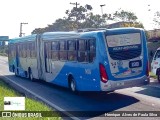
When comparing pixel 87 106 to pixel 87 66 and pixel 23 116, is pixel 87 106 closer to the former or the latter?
pixel 87 66

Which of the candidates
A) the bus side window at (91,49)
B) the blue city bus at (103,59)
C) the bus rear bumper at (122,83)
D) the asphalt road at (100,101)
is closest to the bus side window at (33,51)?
the blue city bus at (103,59)

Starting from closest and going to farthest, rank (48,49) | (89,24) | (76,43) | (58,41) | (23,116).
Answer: (23,116), (76,43), (58,41), (48,49), (89,24)

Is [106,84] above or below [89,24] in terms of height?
below

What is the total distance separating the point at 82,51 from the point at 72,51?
4.17 feet

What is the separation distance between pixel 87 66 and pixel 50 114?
4.42m

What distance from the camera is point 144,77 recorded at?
15.6 meters

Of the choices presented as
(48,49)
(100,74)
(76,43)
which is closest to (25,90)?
(48,49)

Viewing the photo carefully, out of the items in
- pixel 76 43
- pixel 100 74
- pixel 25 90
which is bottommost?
pixel 25 90

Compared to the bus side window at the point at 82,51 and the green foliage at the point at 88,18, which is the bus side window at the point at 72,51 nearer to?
the bus side window at the point at 82,51

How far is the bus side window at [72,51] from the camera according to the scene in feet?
57.1

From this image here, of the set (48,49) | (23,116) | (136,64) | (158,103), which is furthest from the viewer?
(48,49)

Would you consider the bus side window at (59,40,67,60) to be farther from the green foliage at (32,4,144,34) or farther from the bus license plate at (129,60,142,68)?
the green foliage at (32,4,144,34)

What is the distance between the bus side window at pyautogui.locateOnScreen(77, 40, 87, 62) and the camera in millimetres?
16234

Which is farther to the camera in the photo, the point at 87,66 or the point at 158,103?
the point at 87,66
